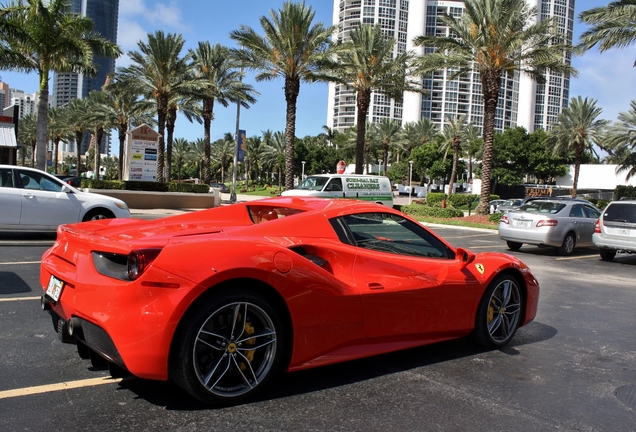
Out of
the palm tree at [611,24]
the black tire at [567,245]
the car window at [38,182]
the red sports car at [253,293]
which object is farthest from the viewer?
the palm tree at [611,24]

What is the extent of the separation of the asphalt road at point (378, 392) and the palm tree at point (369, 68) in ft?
93.7

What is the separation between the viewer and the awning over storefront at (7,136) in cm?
3494

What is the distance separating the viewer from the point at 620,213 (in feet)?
43.2

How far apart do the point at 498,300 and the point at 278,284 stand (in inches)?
99.6

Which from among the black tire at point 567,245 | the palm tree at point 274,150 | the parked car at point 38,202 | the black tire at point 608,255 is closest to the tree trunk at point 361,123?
the black tire at point 567,245

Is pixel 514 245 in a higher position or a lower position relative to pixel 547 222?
lower

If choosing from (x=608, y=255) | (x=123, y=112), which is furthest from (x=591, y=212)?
(x=123, y=112)

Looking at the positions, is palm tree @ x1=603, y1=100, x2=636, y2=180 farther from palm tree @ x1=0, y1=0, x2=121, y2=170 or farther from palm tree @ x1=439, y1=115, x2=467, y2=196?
palm tree @ x1=0, y1=0, x2=121, y2=170

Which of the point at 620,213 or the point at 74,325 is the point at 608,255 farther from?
the point at 74,325

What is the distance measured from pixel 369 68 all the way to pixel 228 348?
3182 cm

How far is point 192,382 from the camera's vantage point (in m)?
3.26

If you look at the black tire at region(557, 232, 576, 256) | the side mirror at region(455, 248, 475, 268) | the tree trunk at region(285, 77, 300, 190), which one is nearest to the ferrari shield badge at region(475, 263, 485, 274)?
the side mirror at region(455, 248, 475, 268)

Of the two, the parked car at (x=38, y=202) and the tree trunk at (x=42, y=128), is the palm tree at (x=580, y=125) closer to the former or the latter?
the tree trunk at (x=42, y=128)

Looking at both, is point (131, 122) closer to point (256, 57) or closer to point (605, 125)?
point (256, 57)
